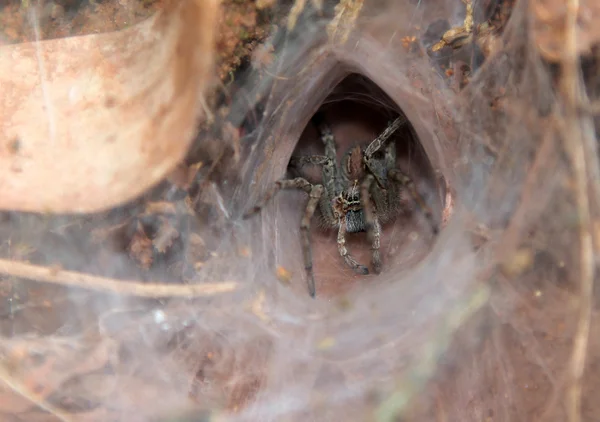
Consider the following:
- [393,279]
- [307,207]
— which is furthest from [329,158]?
[393,279]

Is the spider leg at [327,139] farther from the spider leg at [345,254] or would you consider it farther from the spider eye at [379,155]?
the spider leg at [345,254]

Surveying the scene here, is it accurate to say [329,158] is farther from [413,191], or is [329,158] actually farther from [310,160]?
[413,191]

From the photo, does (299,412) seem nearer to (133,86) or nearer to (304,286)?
(304,286)

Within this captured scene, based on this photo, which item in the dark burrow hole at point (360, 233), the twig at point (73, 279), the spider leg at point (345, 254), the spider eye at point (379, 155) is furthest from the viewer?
the spider eye at point (379, 155)

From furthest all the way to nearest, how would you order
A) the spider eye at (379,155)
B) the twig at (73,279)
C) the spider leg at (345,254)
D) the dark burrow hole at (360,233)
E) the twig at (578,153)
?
1. the spider eye at (379,155)
2. the spider leg at (345,254)
3. the dark burrow hole at (360,233)
4. the twig at (73,279)
5. the twig at (578,153)

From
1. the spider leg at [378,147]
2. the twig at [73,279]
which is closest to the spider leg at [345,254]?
the spider leg at [378,147]

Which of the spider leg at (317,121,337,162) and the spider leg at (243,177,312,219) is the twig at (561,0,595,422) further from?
the spider leg at (317,121,337,162)
